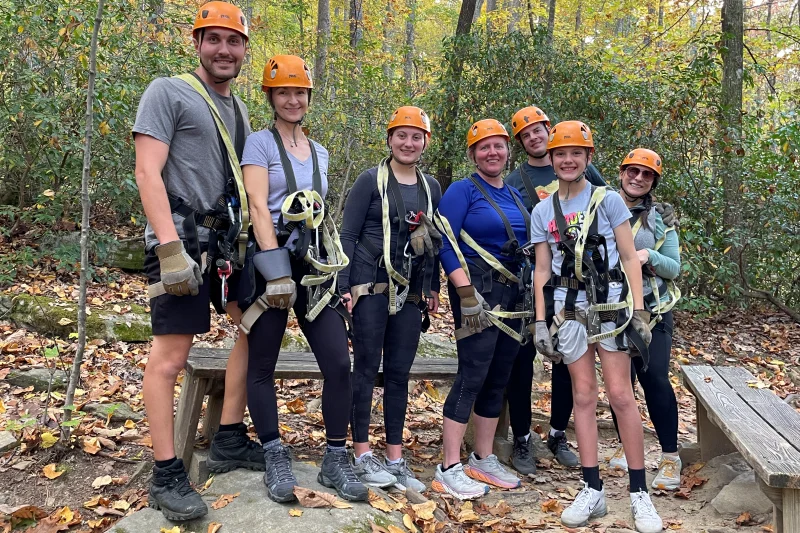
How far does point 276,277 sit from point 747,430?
9.42ft

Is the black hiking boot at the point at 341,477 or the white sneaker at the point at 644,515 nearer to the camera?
the black hiking boot at the point at 341,477

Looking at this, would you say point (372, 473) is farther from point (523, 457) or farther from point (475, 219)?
point (475, 219)

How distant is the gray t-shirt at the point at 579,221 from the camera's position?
4.11m

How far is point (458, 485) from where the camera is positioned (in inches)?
173

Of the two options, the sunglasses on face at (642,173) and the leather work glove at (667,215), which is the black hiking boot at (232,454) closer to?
the sunglasses on face at (642,173)

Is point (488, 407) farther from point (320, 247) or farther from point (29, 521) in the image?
point (29, 521)

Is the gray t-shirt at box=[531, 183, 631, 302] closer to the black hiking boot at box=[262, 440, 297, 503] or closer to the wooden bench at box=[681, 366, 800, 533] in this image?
the wooden bench at box=[681, 366, 800, 533]

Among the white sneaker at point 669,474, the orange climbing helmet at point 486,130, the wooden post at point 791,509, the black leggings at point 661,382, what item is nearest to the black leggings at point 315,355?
the orange climbing helmet at point 486,130

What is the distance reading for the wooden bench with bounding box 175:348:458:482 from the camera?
4043 mm

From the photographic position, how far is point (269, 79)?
3.63m

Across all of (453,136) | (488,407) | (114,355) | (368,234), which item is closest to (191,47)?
(453,136)

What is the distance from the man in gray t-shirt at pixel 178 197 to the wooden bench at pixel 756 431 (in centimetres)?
286

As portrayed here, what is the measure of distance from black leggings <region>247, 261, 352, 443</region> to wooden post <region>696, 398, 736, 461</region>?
3.02m

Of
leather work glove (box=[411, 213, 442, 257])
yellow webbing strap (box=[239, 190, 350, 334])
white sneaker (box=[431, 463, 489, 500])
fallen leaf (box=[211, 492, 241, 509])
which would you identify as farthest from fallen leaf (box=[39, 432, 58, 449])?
leather work glove (box=[411, 213, 442, 257])
